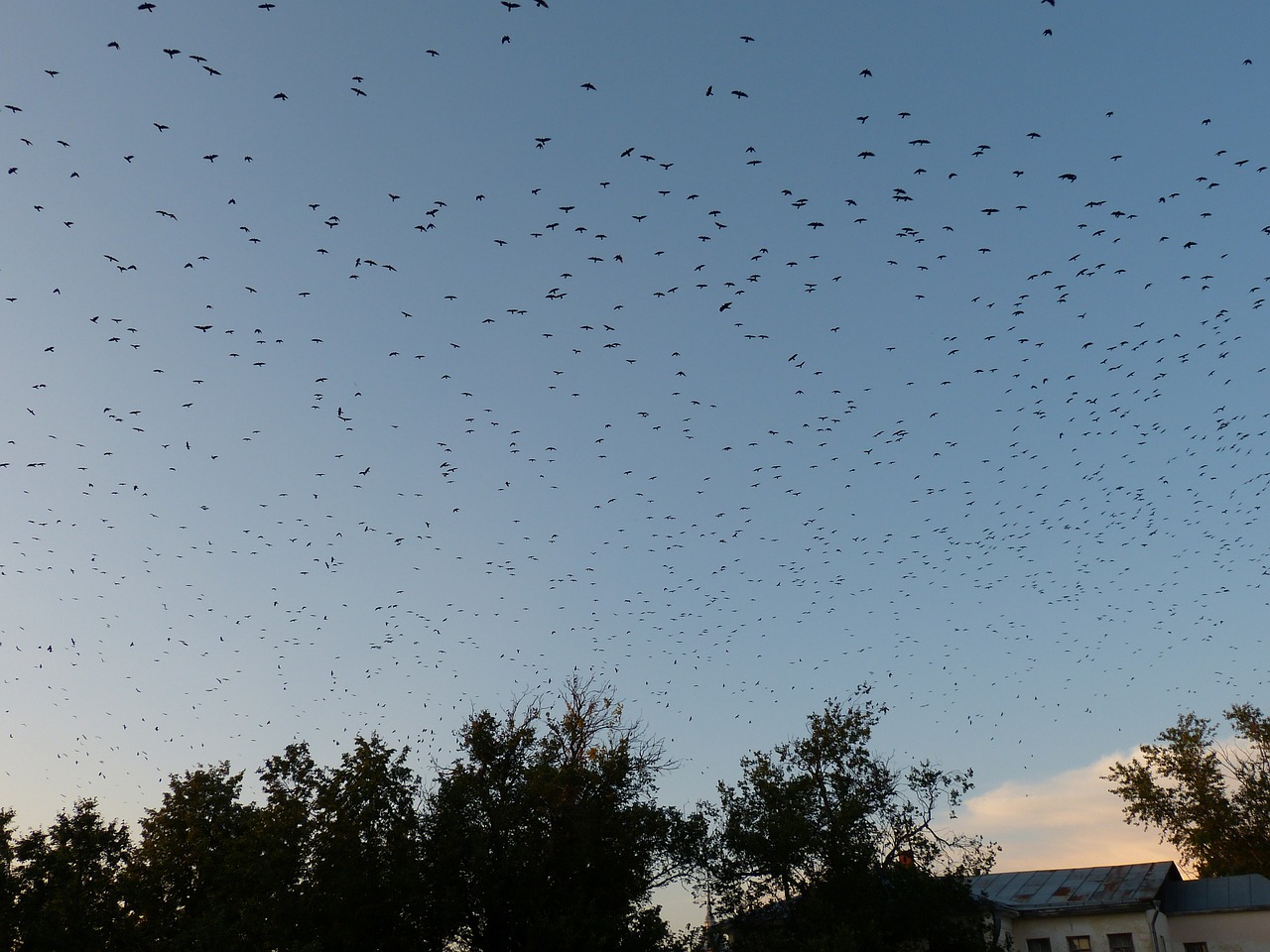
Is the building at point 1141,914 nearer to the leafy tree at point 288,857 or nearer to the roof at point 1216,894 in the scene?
the roof at point 1216,894

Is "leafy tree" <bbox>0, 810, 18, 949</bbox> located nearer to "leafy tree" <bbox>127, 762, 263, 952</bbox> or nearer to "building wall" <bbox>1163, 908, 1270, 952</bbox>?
"leafy tree" <bbox>127, 762, 263, 952</bbox>

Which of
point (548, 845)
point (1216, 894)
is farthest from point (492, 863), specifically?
point (1216, 894)

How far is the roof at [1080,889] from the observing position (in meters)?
42.2

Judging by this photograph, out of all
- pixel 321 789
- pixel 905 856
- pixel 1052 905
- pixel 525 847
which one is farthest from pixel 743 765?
pixel 321 789

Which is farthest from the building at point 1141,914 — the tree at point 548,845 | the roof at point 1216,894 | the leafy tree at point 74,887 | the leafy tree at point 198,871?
the leafy tree at point 74,887

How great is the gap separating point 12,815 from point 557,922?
1153 inches

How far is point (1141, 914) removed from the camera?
41156mm

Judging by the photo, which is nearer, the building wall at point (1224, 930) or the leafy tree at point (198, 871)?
the leafy tree at point (198, 871)

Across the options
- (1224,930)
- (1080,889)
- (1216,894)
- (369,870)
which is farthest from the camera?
(1080,889)

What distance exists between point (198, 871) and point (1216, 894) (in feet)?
167

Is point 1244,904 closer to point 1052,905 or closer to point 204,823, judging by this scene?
point 1052,905

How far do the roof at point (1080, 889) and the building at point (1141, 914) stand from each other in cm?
5

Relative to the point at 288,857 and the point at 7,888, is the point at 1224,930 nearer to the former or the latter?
the point at 288,857

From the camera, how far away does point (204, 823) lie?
43.5 metres
